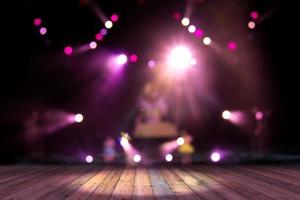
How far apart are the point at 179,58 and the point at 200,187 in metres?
7.10

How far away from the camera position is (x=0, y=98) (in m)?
11.6

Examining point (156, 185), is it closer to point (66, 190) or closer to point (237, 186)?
point (237, 186)

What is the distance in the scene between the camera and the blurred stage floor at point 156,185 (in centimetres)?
479

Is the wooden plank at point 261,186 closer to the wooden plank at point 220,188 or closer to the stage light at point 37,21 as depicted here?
the wooden plank at point 220,188

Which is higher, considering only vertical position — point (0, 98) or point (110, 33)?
point (110, 33)

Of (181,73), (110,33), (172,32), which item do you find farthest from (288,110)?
(110,33)

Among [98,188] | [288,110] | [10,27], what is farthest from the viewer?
[288,110]

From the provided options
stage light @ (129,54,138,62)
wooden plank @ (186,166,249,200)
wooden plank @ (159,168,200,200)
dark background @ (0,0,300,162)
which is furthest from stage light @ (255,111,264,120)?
wooden plank @ (159,168,200,200)

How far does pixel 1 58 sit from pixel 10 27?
850 mm

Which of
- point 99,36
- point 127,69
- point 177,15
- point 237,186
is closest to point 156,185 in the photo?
point 237,186

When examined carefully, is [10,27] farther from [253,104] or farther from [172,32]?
[253,104]

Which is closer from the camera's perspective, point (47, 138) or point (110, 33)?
point (110, 33)

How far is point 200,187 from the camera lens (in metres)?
5.49

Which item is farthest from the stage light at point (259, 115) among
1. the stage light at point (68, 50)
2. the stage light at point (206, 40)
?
the stage light at point (68, 50)
